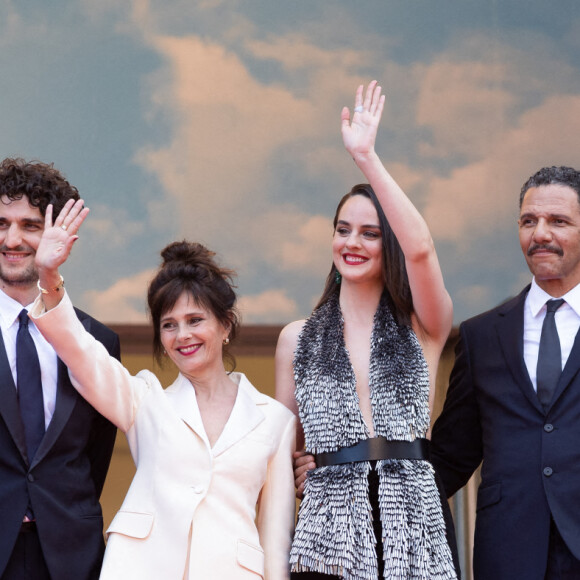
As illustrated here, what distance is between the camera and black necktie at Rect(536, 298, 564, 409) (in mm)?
2729

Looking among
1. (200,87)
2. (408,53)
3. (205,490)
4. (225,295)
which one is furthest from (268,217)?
(205,490)

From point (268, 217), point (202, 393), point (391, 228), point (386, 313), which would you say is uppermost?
point (268, 217)

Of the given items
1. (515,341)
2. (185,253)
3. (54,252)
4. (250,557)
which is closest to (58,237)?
(54,252)

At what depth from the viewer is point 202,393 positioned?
2822mm

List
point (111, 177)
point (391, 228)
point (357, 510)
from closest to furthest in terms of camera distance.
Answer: point (357, 510) → point (391, 228) → point (111, 177)

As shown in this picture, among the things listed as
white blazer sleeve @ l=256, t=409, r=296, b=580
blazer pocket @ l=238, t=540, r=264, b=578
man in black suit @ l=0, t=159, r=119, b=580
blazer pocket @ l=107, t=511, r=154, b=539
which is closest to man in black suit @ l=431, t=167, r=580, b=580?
white blazer sleeve @ l=256, t=409, r=296, b=580

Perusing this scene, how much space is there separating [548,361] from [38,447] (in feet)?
4.32

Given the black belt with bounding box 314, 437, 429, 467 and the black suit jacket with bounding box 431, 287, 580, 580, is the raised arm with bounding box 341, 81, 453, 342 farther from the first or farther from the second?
the black belt with bounding box 314, 437, 429, 467

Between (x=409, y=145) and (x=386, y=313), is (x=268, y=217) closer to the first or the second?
(x=409, y=145)

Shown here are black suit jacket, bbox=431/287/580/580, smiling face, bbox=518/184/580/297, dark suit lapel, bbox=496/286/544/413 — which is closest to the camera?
black suit jacket, bbox=431/287/580/580

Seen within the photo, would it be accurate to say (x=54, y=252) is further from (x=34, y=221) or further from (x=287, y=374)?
(x=287, y=374)

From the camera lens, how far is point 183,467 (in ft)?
8.57

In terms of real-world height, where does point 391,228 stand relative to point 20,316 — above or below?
above

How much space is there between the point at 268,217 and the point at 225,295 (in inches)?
95.9
